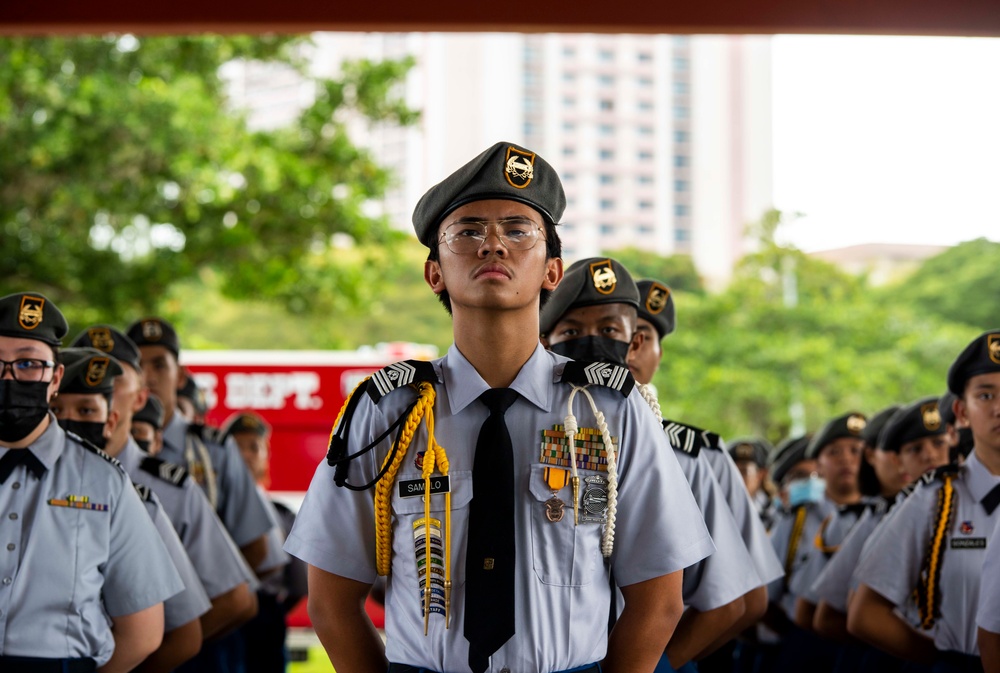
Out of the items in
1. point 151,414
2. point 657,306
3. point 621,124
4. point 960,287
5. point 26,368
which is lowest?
point 151,414

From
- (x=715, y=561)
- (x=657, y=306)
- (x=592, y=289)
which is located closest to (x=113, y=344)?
(x=657, y=306)

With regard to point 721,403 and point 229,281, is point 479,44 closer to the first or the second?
point 721,403

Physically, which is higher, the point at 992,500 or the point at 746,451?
the point at 746,451

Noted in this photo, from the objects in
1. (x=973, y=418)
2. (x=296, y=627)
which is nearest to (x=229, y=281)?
(x=296, y=627)

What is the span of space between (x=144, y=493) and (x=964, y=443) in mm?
3372

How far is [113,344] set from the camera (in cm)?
510

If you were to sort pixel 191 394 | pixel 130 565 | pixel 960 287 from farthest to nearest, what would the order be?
pixel 960 287 → pixel 191 394 → pixel 130 565

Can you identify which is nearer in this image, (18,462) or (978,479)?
(18,462)

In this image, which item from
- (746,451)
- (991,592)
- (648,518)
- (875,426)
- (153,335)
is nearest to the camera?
(648,518)

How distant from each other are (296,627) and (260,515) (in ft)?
21.2

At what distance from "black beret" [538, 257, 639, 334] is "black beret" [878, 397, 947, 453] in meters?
2.44

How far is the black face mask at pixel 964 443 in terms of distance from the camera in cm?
501

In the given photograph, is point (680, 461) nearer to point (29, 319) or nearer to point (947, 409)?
point (947, 409)

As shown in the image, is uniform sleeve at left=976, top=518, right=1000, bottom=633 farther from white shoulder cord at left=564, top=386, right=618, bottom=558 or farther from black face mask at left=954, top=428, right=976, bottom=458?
black face mask at left=954, top=428, right=976, bottom=458
